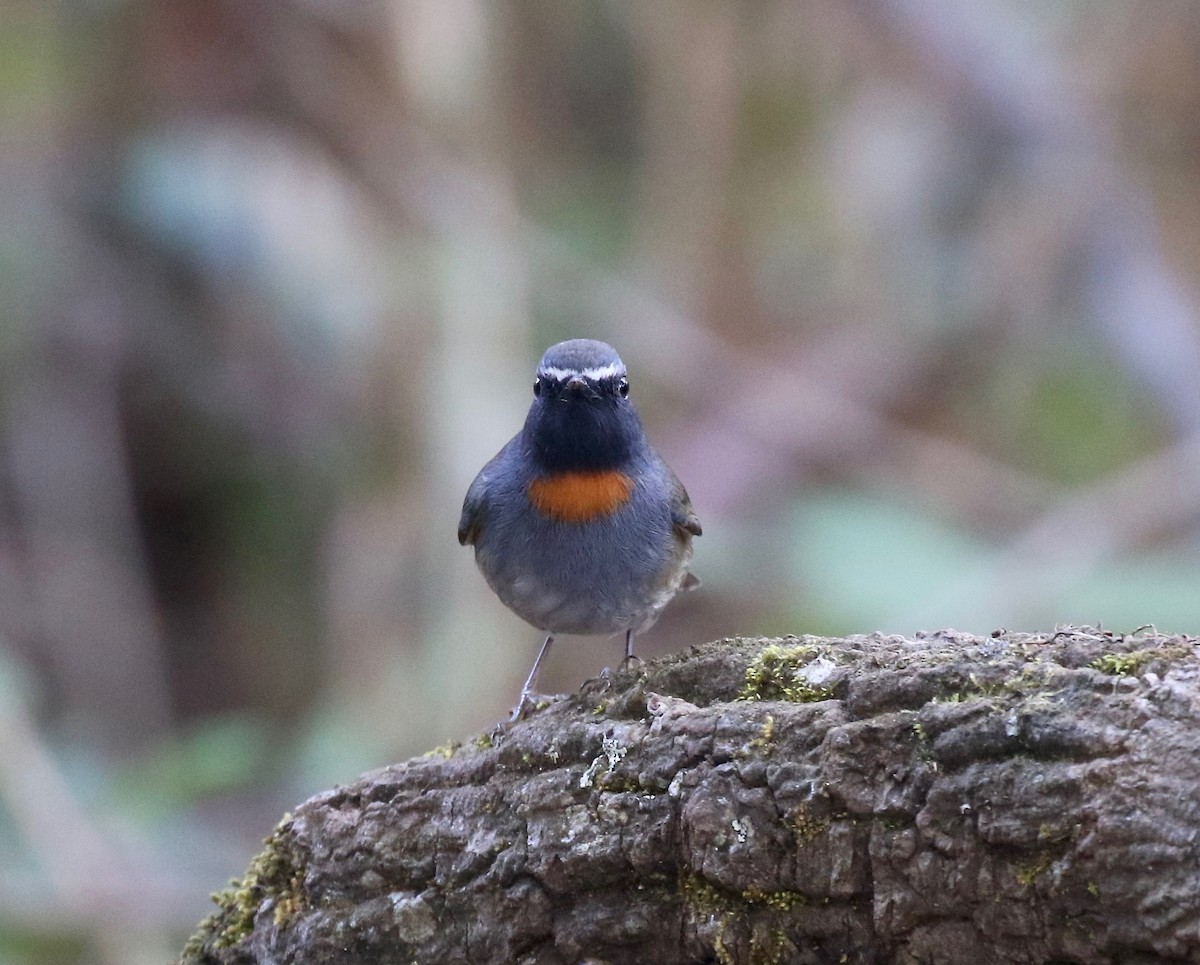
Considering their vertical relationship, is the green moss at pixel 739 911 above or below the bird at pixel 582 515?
below

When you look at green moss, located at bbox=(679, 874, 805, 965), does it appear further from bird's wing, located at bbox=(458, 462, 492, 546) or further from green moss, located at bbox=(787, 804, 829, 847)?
bird's wing, located at bbox=(458, 462, 492, 546)

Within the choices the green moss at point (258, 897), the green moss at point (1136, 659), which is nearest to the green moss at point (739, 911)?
the green moss at point (1136, 659)

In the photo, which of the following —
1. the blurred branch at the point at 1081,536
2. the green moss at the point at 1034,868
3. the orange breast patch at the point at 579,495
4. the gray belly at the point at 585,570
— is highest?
the blurred branch at the point at 1081,536

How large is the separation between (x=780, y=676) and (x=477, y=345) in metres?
5.34

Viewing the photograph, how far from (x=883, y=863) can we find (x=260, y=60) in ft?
27.3

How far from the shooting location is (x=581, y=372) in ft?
16.4

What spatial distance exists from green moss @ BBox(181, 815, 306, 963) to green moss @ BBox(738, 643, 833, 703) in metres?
1.38

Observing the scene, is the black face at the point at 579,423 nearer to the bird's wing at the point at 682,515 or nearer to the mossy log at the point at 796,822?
the bird's wing at the point at 682,515

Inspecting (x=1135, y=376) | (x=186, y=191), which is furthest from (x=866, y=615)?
(x=186, y=191)

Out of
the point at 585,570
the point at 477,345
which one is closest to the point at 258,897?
the point at 585,570

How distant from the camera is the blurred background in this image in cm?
852

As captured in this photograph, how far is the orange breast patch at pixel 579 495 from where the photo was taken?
4.97 metres

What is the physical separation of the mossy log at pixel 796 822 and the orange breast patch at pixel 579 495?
96cm

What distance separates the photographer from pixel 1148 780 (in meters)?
2.80
